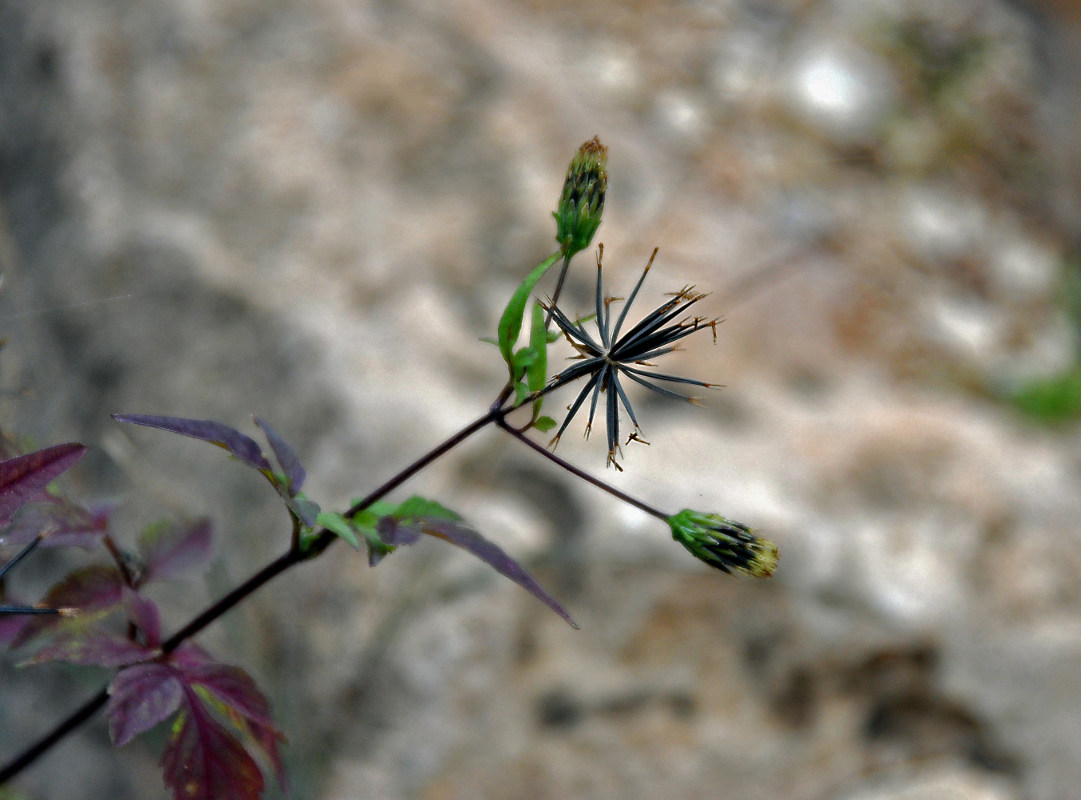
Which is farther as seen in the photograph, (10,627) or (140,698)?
(10,627)

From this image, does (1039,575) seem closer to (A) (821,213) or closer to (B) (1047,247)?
(A) (821,213)

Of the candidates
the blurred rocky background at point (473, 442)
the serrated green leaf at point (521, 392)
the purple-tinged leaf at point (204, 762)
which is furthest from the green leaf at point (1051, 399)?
the purple-tinged leaf at point (204, 762)

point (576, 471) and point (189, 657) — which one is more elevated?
point (576, 471)

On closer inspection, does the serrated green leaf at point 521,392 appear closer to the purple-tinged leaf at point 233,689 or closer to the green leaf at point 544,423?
the green leaf at point 544,423

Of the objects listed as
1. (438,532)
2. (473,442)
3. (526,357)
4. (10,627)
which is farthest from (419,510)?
(473,442)

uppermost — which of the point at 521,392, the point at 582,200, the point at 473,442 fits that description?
the point at 473,442

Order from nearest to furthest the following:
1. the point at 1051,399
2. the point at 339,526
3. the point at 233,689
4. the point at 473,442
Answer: the point at 339,526
the point at 233,689
the point at 473,442
the point at 1051,399

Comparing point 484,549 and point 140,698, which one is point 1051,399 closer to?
point 484,549

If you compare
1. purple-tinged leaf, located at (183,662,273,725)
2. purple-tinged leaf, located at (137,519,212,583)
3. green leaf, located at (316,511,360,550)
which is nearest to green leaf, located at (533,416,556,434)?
green leaf, located at (316,511,360,550)
